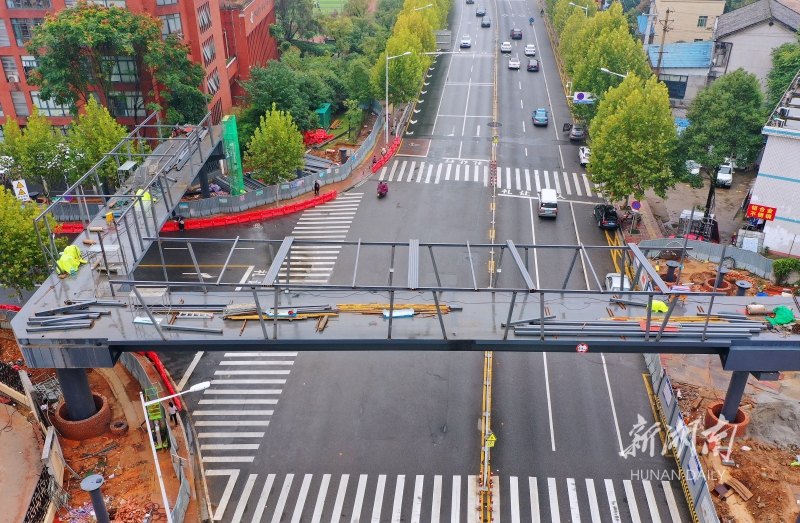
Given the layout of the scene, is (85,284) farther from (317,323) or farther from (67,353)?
(317,323)

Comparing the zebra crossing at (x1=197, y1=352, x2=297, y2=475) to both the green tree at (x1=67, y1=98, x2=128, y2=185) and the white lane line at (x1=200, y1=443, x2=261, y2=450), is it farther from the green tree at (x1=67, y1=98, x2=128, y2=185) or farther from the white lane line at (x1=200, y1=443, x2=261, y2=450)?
the green tree at (x1=67, y1=98, x2=128, y2=185)

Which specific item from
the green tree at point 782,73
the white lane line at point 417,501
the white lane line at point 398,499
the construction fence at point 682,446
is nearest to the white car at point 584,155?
the green tree at point 782,73

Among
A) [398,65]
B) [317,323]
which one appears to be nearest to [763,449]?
[317,323]

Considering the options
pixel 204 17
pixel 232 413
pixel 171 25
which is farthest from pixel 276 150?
pixel 232 413

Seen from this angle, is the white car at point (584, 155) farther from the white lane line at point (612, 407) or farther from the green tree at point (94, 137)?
the green tree at point (94, 137)

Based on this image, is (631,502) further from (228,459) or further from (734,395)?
(228,459)
